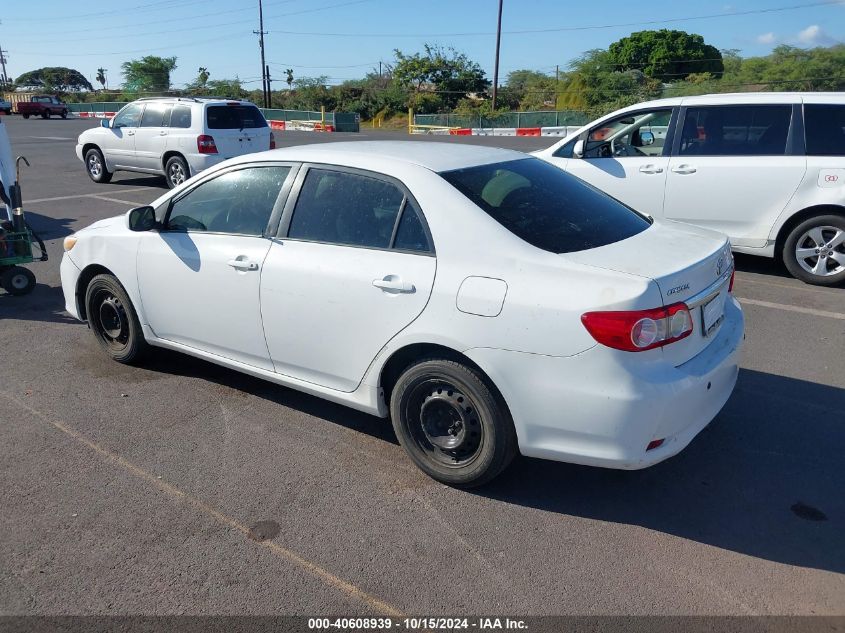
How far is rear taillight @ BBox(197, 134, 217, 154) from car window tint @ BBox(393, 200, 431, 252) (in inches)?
426

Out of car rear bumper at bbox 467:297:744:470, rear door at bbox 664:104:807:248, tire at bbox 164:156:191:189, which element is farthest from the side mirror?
tire at bbox 164:156:191:189

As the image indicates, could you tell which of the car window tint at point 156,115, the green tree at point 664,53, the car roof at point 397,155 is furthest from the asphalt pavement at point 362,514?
the green tree at point 664,53

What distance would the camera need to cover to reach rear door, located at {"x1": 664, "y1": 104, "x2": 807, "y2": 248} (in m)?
7.20

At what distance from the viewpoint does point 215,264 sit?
14.2 ft

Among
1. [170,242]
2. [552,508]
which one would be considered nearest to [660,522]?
[552,508]

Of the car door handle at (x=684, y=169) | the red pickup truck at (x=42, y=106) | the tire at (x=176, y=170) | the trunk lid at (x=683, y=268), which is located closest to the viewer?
the trunk lid at (x=683, y=268)

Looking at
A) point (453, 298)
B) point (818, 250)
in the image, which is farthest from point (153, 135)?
point (453, 298)

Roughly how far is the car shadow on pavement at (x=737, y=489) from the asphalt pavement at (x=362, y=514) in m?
0.01

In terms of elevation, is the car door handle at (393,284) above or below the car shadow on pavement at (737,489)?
above

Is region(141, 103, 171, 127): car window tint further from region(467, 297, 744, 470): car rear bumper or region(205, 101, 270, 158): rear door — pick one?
region(467, 297, 744, 470): car rear bumper

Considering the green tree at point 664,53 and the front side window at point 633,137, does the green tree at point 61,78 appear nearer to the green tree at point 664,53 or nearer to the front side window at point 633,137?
the green tree at point 664,53

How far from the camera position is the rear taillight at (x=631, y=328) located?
303 centimetres

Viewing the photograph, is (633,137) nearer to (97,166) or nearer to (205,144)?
(205,144)

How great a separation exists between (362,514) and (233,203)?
6.81ft
